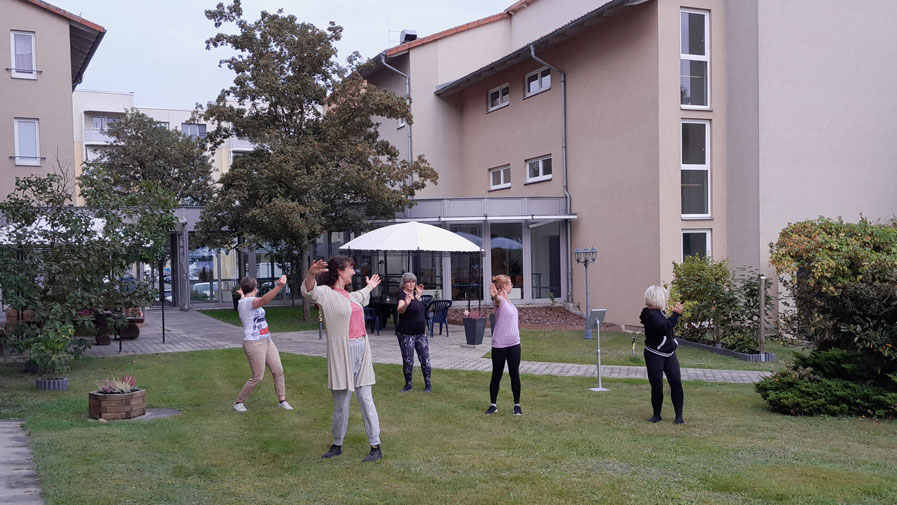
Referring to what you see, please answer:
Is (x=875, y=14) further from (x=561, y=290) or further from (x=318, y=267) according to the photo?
(x=318, y=267)

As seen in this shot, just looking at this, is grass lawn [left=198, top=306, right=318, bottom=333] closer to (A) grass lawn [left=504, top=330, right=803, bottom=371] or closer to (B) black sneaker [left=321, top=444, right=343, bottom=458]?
(A) grass lawn [left=504, top=330, right=803, bottom=371]

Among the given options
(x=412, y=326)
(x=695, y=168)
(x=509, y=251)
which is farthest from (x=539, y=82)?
(x=412, y=326)

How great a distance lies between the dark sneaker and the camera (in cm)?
639

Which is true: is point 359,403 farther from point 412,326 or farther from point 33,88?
point 33,88

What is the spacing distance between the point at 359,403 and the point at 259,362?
2.77m

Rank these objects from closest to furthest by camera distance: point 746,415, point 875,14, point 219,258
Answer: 1. point 746,415
2. point 875,14
3. point 219,258

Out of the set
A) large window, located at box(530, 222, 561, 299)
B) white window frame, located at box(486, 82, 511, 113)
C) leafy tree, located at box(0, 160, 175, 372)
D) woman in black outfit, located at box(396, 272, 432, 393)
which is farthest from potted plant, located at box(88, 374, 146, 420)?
white window frame, located at box(486, 82, 511, 113)

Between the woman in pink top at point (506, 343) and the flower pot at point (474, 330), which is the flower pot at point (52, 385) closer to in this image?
the woman in pink top at point (506, 343)

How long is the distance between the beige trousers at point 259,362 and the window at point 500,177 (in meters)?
16.5

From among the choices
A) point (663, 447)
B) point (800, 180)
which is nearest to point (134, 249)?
point (663, 447)

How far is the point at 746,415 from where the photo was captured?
8.73 m

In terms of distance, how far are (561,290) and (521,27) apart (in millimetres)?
10373

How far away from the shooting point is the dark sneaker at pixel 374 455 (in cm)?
639

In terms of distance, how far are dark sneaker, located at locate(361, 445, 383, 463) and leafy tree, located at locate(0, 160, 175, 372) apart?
21.0 ft
